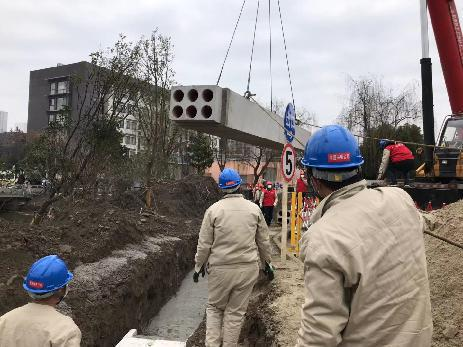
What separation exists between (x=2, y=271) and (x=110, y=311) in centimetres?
170

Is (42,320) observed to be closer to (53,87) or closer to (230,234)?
(230,234)

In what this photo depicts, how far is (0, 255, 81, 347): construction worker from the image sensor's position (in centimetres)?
255

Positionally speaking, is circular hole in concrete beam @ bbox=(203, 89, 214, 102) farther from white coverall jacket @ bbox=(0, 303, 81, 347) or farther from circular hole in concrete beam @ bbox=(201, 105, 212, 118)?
white coverall jacket @ bbox=(0, 303, 81, 347)

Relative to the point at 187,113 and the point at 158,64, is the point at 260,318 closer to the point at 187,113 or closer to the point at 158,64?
the point at 187,113

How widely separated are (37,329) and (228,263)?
2552mm

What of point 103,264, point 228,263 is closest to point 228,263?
point 228,263

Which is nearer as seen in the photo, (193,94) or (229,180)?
(193,94)

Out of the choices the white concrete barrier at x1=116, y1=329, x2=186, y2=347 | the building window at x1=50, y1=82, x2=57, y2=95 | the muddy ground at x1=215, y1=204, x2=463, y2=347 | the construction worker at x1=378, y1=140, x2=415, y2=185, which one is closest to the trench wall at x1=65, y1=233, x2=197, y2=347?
the white concrete barrier at x1=116, y1=329, x2=186, y2=347

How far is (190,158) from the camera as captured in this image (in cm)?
3853

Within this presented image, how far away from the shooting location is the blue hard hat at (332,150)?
6.98ft

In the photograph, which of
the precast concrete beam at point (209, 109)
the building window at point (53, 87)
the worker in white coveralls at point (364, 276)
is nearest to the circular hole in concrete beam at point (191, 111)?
the precast concrete beam at point (209, 109)

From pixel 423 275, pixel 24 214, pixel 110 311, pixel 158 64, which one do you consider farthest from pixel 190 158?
pixel 423 275

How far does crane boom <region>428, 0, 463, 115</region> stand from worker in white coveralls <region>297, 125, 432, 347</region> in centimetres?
987

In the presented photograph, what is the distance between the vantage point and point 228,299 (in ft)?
16.2
